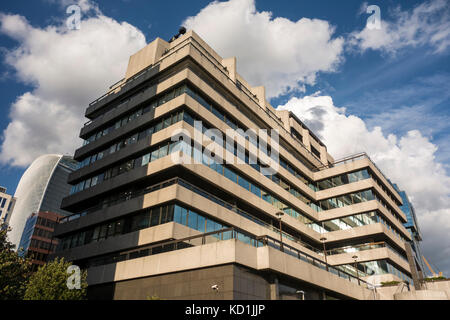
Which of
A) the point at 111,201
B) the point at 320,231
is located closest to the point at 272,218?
the point at 320,231

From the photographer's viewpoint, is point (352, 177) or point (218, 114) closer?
point (218, 114)

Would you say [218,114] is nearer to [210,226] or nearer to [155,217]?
[210,226]

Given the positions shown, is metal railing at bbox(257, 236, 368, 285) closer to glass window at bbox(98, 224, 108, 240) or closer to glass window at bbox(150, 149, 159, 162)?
glass window at bbox(150, 149, 159, 162)

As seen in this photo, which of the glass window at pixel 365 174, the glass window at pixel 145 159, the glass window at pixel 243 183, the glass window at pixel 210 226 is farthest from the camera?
the glass window at pixel 365 174

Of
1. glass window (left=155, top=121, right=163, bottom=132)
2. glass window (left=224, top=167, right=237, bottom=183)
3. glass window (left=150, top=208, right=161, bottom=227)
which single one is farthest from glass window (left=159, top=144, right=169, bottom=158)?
glass window (left=224, top=167, right=237, bottom=183)

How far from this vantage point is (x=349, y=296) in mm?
28781

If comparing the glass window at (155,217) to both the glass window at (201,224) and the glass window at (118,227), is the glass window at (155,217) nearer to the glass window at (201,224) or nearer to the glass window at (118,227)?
the glass window at (201,224)

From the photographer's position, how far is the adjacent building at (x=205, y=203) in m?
21.9

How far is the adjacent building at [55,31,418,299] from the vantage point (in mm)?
21891

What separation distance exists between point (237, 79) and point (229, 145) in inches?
605

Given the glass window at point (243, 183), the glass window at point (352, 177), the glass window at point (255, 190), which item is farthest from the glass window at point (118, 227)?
the glass window at point (352, 177)

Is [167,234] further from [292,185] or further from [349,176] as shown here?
[349,176]

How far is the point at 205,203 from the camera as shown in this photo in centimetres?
3106

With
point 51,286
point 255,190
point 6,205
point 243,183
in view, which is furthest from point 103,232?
point 6,205
